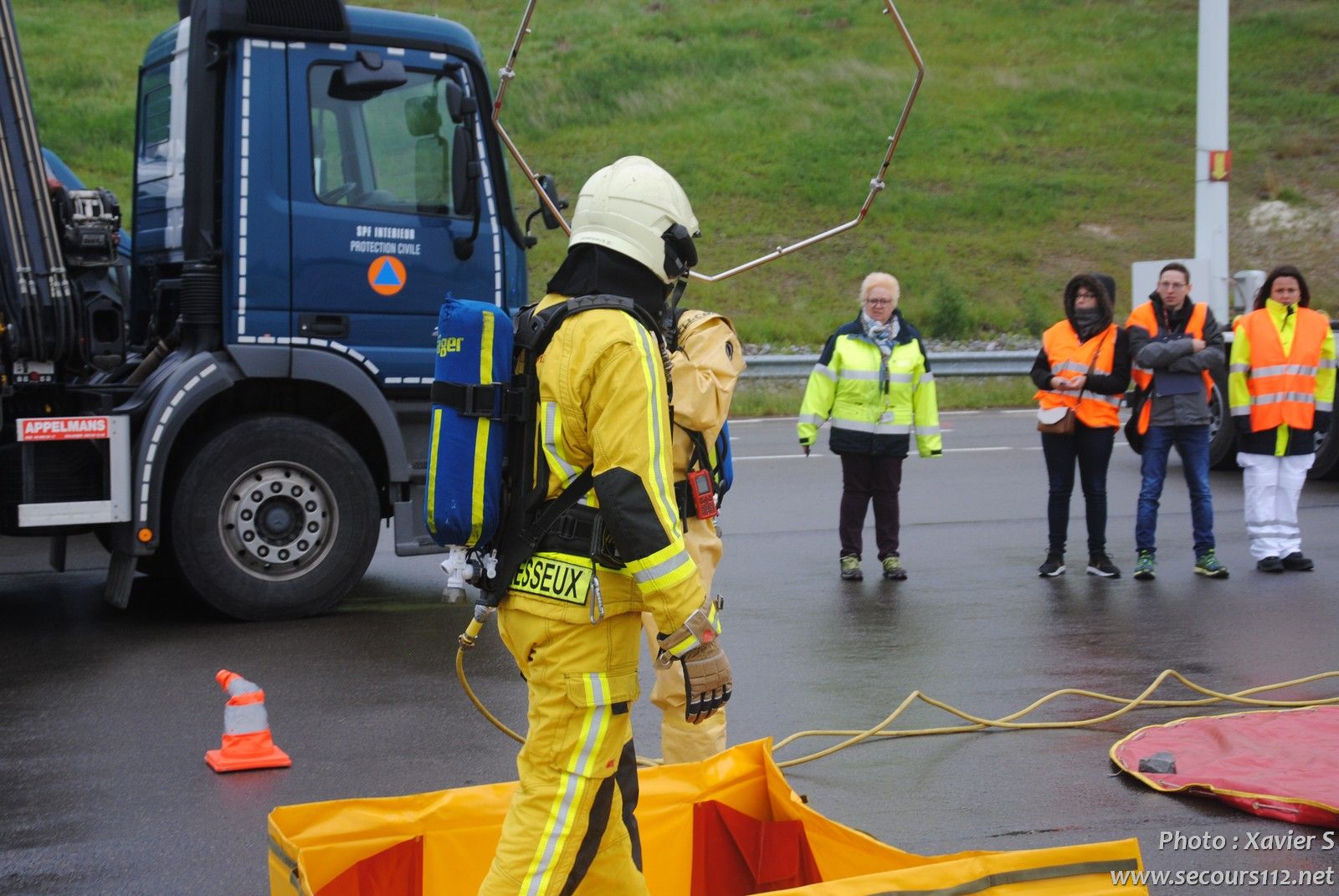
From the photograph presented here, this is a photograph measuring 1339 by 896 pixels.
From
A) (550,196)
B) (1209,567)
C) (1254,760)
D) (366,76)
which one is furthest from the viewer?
(1209,567)

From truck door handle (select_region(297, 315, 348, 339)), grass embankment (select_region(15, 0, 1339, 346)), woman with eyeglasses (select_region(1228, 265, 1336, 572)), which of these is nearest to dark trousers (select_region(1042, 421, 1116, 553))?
woman with eyeglasses (select_region(1228, 265, 1336, 572))

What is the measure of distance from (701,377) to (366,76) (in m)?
3.80

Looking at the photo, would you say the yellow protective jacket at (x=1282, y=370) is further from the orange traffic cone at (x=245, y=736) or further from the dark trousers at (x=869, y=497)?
the orange traffic cone at (x=245, y=736)

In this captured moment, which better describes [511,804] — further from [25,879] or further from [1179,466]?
[1179,466]

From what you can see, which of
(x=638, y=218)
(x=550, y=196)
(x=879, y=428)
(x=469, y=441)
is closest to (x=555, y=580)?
(x=469, y=441)

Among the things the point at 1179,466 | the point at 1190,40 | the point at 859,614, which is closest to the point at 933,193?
the point at 1190,40

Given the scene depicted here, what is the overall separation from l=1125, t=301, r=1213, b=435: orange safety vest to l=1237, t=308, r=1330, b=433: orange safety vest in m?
0.24

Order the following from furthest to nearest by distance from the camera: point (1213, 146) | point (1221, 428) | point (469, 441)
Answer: point (1213, 146) → point (1221, 428) → point (469, 441)

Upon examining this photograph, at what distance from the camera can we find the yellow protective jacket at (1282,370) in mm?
9203

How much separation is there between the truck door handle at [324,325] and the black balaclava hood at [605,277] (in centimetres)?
442

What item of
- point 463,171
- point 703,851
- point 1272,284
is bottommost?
point 703,851

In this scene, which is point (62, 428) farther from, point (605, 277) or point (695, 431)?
point (605, 277)

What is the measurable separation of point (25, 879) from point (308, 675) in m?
2.52

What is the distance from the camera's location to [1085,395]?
929 cm
